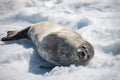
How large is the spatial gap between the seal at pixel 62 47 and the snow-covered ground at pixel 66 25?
0.47ft

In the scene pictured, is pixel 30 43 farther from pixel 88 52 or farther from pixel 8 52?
pixel 88 52

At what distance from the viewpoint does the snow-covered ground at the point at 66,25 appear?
4.11m

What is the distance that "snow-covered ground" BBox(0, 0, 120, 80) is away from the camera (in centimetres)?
411

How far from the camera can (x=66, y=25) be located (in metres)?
5.98

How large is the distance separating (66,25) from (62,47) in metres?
1.67

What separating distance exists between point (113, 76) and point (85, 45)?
29.9 inches

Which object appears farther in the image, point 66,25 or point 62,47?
Answer: point 66,25

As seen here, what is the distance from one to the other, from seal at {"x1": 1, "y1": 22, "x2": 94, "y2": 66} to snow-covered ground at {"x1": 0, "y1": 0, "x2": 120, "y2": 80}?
0.47 ft

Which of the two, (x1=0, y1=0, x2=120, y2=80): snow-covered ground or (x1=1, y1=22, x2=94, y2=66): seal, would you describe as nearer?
(x1=0, y1=0, x2=120, y2=80): snow-covered ground

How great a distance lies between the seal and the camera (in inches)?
166

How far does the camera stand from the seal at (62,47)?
4.23m

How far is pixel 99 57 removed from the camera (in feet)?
14.9

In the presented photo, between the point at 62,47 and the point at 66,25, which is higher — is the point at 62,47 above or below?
below

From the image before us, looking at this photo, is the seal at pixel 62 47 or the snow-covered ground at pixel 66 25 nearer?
the snow-covered ground at pixel 66 25
